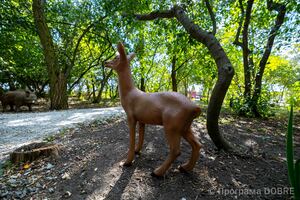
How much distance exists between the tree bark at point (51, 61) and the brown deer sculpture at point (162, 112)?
331 inches

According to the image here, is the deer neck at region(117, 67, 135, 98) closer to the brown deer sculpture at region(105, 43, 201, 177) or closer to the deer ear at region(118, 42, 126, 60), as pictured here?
the brown deer sculpture at region(105, 43, 201, 177)

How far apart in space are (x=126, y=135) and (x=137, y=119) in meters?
1.70

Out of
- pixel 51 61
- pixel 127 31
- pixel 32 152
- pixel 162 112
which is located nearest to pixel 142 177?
pixel 162 112

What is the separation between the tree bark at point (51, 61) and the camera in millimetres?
9250

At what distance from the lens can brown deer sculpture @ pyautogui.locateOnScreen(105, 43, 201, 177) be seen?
212 centimetres

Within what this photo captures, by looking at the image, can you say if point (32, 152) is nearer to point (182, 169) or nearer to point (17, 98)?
point (182, 169)

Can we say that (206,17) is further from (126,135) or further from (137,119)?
Result: (137,119)

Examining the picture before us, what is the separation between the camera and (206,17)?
587cm

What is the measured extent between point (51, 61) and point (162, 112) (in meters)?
9.35

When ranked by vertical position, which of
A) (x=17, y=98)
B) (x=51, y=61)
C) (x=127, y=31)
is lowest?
(x=17, y=98)

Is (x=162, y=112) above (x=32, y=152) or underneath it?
above

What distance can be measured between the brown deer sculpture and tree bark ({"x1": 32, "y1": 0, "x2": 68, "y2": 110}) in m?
8.42

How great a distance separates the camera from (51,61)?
32.5 ft

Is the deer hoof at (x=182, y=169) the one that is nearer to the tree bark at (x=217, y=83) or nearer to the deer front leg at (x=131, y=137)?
the deer front leg at (x=131, y=137)
